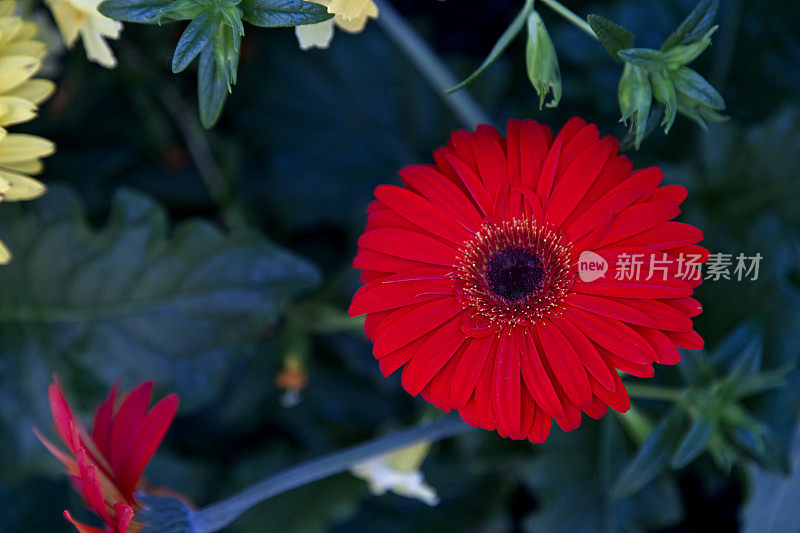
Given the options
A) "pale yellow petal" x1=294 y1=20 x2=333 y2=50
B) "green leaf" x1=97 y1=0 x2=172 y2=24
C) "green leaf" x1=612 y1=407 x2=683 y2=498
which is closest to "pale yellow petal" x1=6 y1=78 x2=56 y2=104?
"green leaf" x1=97 y1=0 x2=172 y2=24

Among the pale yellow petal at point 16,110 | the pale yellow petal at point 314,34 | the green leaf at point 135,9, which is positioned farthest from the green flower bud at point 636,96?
the pale yellow petal at point 16,110

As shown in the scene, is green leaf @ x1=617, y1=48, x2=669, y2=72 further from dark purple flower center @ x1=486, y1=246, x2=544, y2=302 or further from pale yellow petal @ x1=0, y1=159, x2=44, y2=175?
pale yellow petal @ x1=0, y1=159, x2=44, y2=175

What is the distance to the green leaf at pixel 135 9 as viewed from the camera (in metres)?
0.54

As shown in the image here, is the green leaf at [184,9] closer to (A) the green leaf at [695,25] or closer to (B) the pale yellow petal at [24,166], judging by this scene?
(B) the pale yellow petal at [24,166]

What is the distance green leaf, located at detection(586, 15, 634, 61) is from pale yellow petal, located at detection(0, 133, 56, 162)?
414 millimetres

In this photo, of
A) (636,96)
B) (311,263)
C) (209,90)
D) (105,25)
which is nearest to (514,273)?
(636,96)

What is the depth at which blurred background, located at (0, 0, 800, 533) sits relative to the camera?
0.84 metres

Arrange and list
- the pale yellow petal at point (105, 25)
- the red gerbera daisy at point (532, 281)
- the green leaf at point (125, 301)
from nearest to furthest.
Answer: the red gerbera daisy at point (532, 281)
the pale yellow petal at point (105, 25)
the green leaf at point (125, 301)


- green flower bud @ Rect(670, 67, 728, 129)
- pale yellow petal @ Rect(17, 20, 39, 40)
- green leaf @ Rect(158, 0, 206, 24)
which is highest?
green flower bud @ Rect(670, 67, 728, 129)

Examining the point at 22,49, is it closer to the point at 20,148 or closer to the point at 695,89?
the point at 20,148

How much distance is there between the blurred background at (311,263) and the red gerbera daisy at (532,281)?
0.69ft

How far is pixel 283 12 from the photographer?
1.72 ft

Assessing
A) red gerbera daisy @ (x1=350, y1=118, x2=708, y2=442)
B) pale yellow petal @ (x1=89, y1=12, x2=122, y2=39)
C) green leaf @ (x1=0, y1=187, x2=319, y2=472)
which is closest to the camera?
red gerbera daisy @ (x1=350, y1=118, x2=708, y2=442)

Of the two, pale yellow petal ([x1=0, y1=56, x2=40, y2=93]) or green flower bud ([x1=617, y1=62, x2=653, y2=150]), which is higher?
green flower bud ([x1=617, y1=62, x2=653, y2=150])
